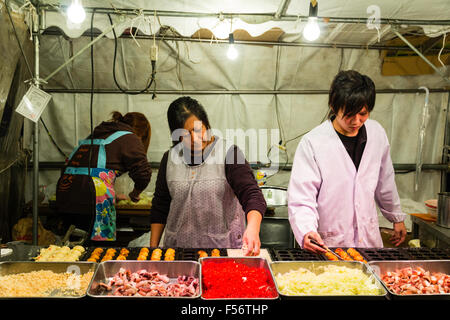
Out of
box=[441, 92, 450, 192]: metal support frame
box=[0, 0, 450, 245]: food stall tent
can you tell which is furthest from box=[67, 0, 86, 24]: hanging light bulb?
box=[441, 92, 450, 192]: metal support frame

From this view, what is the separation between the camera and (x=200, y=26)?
3.21 meters

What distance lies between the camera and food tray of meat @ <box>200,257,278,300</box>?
1486 millimetres

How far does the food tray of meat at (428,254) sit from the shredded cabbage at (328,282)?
19.2 inches

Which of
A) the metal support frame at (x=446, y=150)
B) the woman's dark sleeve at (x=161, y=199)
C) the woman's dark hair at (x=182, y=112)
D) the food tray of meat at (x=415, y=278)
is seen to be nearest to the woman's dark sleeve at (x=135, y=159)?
the woman's dark sleeve at (x=161, y=199)

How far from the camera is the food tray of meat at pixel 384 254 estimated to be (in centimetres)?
195

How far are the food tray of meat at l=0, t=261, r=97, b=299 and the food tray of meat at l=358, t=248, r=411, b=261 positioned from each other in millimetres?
1431

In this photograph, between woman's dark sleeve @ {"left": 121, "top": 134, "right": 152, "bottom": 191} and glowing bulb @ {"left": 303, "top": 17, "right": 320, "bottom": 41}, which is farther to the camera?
woman's dark sleeve @ {"left": 121, "top": 134, "right": 152, "bottom": 191}

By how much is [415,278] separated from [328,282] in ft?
1.35

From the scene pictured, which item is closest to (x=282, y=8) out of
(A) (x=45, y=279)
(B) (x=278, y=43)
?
(B) (x=278, y=43)

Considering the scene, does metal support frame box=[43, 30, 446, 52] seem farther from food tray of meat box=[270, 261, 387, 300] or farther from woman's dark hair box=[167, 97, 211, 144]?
food tray of meat box=[270, 261, 387, 300]

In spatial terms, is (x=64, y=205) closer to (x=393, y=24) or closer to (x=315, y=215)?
(x=315, y=215)

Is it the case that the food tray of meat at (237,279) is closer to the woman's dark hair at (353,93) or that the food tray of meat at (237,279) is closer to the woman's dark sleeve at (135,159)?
the woman's dark hair at (353,93)

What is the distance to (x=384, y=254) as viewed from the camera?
2014 mm
